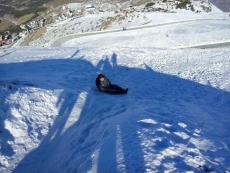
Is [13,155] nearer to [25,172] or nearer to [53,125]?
[25,172]

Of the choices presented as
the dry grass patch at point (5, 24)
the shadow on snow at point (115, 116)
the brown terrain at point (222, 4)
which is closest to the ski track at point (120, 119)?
the shadow on snow at point (115, 116)

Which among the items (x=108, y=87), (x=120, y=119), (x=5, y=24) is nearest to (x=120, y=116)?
(x=120, y=119)

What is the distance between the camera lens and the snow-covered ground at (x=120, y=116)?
716 centimetres

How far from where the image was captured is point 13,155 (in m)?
9.10

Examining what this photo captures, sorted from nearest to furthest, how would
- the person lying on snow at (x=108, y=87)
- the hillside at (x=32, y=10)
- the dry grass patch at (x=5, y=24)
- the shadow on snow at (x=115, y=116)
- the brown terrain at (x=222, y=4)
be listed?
the shadow on snow at (x=115, y=116) < the person lying on snow at (x=108, y=87) < the brown terrain at (x=222, y=4) < the hillside at (x=32, y=10) < the dry grass patch at (x=5, y=24)

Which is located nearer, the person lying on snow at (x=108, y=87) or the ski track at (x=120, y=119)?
the ski track at (x=120, y=119)

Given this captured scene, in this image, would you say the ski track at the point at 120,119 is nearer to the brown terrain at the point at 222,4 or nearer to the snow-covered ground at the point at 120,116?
the snow-covered ground at the point at 120,116

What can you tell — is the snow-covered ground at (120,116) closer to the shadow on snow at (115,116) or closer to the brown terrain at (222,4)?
the shadow on snow at (115,116)

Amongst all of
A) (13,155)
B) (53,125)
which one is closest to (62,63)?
(53,125)

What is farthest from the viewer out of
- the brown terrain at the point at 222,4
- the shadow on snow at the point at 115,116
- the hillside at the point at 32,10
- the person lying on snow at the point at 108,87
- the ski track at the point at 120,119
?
the hillside at the point at 32,10

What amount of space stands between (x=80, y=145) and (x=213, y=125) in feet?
15.3

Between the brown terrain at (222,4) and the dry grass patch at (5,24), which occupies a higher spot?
the brown terrain at (222,4)

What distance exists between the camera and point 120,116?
1016cm

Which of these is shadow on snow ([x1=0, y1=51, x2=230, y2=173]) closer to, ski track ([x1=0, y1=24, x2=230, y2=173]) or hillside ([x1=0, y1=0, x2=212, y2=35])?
ski track ([x1=0, y1=24, x2=230, y2=173])
